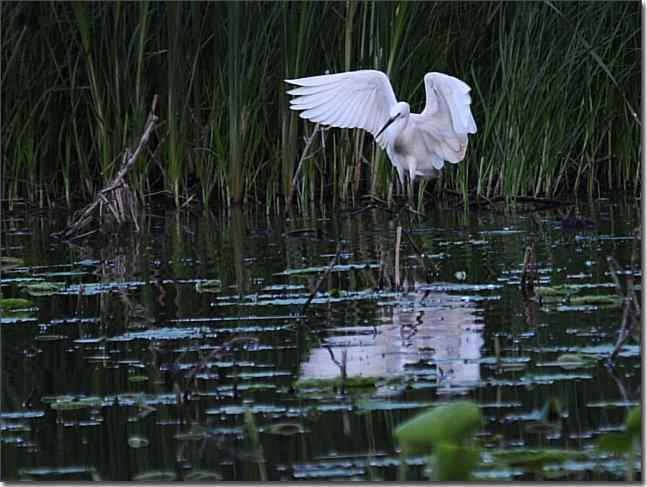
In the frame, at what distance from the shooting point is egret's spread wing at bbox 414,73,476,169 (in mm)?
8031

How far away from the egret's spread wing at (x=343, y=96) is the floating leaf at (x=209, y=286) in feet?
7.48

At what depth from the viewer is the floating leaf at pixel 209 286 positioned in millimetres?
6818

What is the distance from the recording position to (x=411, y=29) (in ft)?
35.6

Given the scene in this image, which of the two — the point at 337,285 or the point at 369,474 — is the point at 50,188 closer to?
the point at 337,285

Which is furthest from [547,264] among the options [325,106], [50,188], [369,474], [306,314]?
[50,188]

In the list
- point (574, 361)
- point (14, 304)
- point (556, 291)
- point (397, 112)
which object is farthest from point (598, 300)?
point (397, 112)

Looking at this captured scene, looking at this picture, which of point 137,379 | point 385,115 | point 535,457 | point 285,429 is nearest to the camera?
point 535,457

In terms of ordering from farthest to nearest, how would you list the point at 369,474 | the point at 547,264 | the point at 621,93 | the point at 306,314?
the point at 621,93 < the point at 547,264 < the point at 306,314 < the point at 369,474

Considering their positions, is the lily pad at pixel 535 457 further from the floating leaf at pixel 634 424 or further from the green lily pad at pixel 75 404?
the green lily pad at pixel 75 404

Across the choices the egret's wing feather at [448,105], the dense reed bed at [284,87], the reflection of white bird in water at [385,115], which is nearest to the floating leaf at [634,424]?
the egret's wing feather at [448,105]

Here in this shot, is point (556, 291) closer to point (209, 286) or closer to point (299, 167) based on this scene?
point (209, 286)

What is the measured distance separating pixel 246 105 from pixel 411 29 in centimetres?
138

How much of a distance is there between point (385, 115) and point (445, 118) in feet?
1.48

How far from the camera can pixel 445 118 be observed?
30.1 feet
